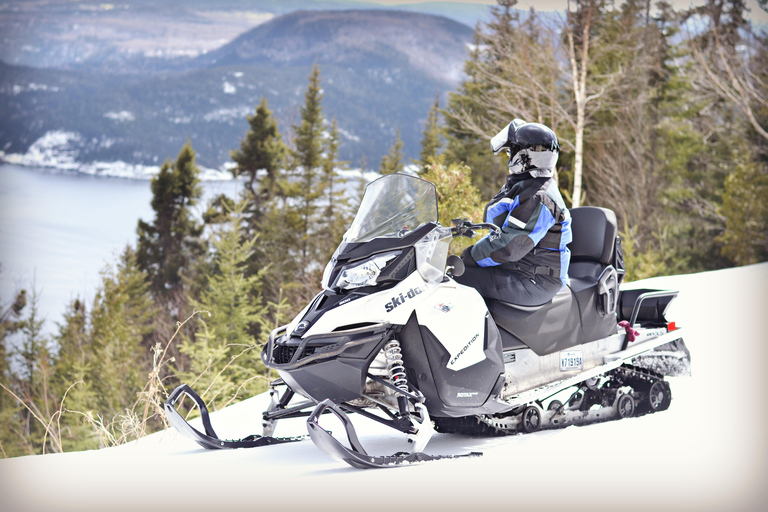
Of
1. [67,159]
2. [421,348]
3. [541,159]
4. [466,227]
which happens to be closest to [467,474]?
[421,348]

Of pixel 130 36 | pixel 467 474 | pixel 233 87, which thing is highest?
pixel 130 36

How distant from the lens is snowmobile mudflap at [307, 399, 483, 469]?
2922 millimetres

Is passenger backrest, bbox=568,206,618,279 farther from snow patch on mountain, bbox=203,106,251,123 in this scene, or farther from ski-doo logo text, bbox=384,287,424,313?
snow patch on mountain, bbox=203,106,251,123

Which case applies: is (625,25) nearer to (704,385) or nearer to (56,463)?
(704,385)

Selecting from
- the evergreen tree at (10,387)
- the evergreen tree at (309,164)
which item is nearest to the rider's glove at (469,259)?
the evergreen tree at (10,387)

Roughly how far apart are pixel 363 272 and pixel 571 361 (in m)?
1.61

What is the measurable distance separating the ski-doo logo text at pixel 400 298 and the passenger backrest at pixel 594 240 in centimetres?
148

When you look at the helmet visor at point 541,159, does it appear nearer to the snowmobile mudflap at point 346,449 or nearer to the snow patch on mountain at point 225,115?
the snowmobile mudflap at point 346,449

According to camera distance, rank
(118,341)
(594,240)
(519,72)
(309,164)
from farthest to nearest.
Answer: (309,164) → (118,341) → (519,72) → (594,240)

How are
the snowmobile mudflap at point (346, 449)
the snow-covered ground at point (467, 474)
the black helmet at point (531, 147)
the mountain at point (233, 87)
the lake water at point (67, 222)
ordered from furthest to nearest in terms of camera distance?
the mountain at point (233, 87), the lake water at point (67, 222), the black helmet at point (531, 147), the snowmobile mudflap at point (346, 449), the snow-covered ground at point (467, 474)

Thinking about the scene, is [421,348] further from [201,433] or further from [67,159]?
[67,159]

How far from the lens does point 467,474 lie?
9.90 ft

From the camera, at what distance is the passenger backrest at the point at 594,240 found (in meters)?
4.46

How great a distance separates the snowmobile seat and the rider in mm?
99
